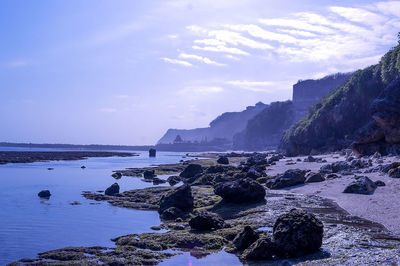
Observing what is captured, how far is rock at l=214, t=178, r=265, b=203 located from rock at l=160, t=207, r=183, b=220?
3.10m

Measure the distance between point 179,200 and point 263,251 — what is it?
10012mm

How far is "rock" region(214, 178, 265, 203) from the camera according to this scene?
67.9 ft

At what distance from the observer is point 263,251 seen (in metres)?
11.5

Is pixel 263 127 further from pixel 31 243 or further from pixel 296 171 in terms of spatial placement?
pixel 31 243

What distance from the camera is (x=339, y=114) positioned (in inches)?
2429

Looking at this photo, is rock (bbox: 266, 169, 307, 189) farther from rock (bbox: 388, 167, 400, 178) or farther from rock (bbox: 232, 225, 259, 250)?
rock (bbox: 232, 225, 259, 250)

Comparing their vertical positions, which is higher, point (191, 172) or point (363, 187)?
point (363, 187)

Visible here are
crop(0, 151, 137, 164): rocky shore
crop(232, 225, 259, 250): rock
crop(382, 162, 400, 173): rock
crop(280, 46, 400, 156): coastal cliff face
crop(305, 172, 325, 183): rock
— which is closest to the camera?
crop(232, 225, 259, 250): rock

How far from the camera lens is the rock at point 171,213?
19297mm

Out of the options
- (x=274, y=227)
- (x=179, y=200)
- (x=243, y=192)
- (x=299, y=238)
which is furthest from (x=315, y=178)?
(x=299, y=238)

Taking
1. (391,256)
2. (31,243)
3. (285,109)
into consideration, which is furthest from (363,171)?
(285,109)

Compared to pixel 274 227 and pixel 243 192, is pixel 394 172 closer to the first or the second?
pixel 243 192

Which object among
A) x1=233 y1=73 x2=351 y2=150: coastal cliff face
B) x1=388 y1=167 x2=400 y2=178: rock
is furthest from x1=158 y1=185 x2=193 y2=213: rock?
x1=233 y1=73 x2=351 y2=150: coastal cliff face

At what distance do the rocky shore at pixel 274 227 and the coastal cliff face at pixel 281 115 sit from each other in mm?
137579
